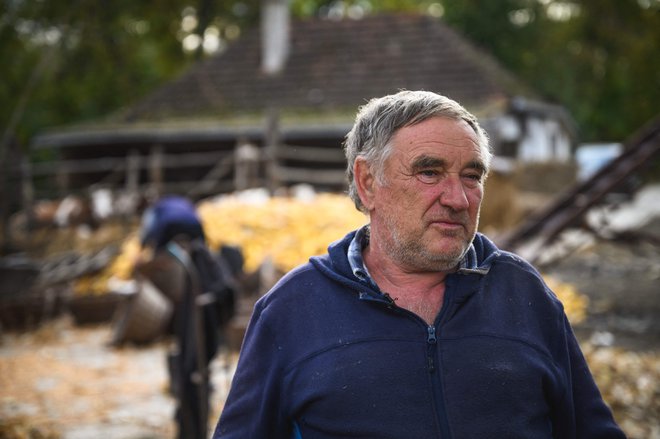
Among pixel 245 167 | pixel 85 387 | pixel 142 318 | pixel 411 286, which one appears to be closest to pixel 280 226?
pixel 142 318

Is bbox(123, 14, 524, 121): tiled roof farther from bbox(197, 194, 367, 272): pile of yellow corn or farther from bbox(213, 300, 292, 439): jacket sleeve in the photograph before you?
bbox(213, 300, 292, 439): jacket sleeve

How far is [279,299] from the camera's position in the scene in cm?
215

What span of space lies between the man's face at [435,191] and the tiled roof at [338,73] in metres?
15.6

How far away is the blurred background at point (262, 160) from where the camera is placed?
733 cm

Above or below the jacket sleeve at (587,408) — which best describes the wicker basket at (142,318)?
below

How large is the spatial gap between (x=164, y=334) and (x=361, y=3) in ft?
87.7

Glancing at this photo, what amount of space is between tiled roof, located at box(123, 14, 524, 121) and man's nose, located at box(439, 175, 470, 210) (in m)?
15.6

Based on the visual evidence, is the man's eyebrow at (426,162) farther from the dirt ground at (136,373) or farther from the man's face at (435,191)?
the dirt ground at (136,373)

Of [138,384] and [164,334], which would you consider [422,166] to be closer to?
[138,384]

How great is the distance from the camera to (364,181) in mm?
2289

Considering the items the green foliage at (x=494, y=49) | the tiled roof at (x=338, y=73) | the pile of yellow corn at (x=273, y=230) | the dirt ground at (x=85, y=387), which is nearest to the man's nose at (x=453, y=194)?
the dirt ground at (x=85, y=387)

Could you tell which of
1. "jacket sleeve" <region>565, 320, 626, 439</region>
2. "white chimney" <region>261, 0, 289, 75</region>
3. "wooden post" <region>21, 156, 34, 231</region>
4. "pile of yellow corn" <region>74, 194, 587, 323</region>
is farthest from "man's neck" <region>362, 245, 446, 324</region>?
"white chimney" <region>261, 0, 289, 75</region>

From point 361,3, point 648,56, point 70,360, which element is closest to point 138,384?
point 70,360

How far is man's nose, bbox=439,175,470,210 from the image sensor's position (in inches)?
82.2
